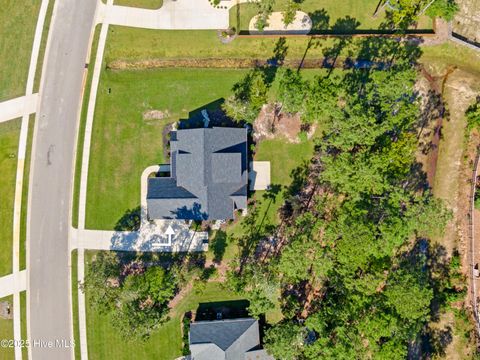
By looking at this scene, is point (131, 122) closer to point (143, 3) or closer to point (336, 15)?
point (143, 3)

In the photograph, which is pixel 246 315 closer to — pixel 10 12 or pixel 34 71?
pixel 34 71

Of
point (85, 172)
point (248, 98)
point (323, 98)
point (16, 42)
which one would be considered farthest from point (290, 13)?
point (16, 42)

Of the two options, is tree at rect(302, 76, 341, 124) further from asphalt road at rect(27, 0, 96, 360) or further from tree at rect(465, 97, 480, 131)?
asphalt road at rect(27, 0, 96, 360)

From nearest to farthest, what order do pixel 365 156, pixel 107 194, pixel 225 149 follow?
pixel 365 156 < pixel 225 149 < pixel 107 194

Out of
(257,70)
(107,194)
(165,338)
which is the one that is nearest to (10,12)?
(107,194)

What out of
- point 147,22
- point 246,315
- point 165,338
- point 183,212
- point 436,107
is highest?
point 147,22

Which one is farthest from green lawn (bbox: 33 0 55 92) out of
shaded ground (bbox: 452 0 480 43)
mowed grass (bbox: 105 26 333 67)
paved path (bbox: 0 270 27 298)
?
shaded ground (bbox: 452 0 480 43)
